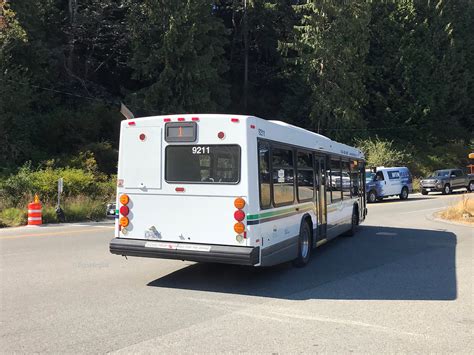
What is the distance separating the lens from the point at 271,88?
57281 mm

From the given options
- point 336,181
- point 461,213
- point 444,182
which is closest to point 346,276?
point 336,181

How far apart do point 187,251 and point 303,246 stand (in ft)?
10.0

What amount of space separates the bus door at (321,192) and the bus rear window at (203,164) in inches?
147

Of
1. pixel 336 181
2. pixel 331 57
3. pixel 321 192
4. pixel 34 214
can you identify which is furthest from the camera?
pixel 331 57

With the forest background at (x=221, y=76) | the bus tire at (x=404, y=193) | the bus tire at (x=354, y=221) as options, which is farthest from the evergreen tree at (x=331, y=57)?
the bus tire at (x=354, y=221)

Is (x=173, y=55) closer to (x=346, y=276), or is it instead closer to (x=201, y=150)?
(x=201, y=150)

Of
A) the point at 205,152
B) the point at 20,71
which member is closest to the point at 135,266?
the point at 205,152

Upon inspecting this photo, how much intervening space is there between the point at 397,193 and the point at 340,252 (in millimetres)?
21637

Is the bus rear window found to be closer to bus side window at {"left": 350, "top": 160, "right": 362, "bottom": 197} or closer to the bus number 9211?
the bus number 9211

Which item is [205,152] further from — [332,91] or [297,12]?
[297,12]

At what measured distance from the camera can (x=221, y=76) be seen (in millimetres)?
49188

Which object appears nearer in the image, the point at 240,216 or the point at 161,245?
the point at 240,216

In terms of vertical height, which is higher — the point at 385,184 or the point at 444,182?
the point at 444,182

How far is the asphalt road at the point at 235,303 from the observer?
542 cm
